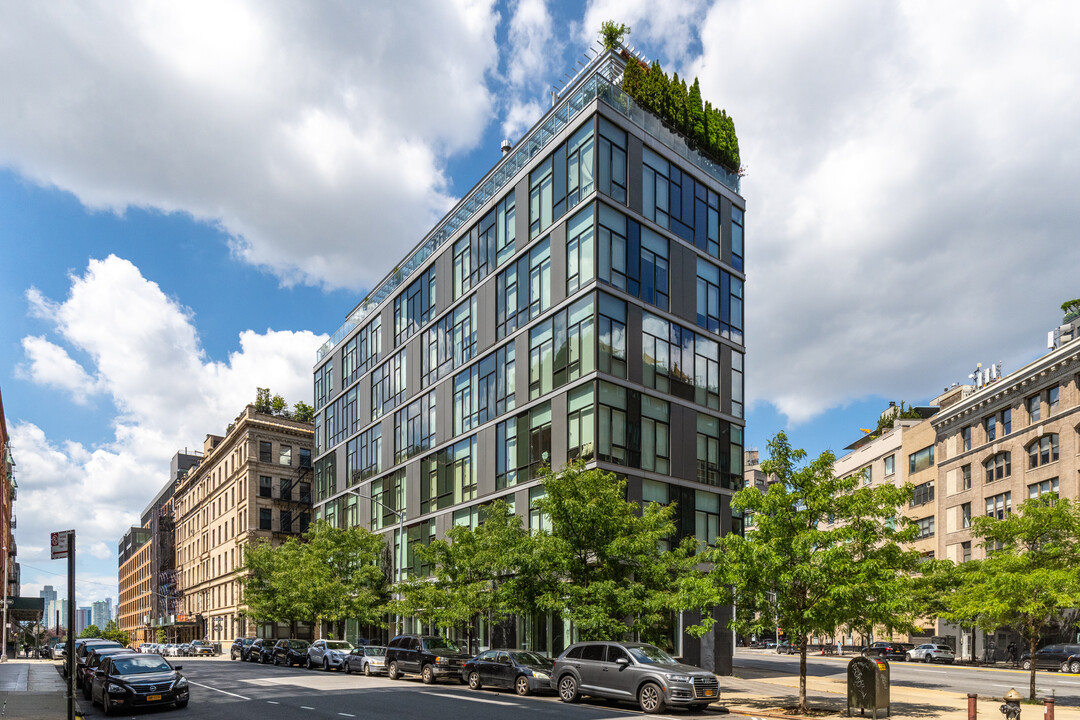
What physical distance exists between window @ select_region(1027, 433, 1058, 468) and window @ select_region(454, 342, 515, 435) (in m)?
39.7

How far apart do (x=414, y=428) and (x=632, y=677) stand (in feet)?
104

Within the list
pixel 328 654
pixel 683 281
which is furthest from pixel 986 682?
pixel 328 654

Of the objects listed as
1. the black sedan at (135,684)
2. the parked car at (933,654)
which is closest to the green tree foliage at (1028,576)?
the black sedan at (135,684)

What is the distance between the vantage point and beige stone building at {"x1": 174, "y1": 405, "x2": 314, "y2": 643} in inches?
3302

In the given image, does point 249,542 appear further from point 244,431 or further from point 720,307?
point 720,307

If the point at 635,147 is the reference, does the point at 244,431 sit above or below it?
below

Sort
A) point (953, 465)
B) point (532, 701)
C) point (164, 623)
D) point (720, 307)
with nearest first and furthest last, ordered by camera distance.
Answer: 1. point (532, 701)
2. point (720, 307)
3. point (953, 465)
4. point (164, 623)

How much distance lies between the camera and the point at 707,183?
43.8 meters

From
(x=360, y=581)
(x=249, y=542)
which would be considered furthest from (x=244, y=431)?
(x=360, y=581)

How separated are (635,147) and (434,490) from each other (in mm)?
22470

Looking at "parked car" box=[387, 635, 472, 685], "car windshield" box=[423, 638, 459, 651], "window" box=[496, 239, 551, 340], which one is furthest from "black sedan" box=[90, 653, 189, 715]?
"window" box=[496, 239, 551, 340]

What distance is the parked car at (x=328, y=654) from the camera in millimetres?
41281

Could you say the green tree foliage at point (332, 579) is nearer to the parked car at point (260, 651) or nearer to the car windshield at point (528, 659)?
the parked car at point (260, 651)

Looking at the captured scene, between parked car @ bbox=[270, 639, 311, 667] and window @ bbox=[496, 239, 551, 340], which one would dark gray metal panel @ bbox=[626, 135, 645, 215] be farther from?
parked car @ bbox=[270, 639, 311, 667]
